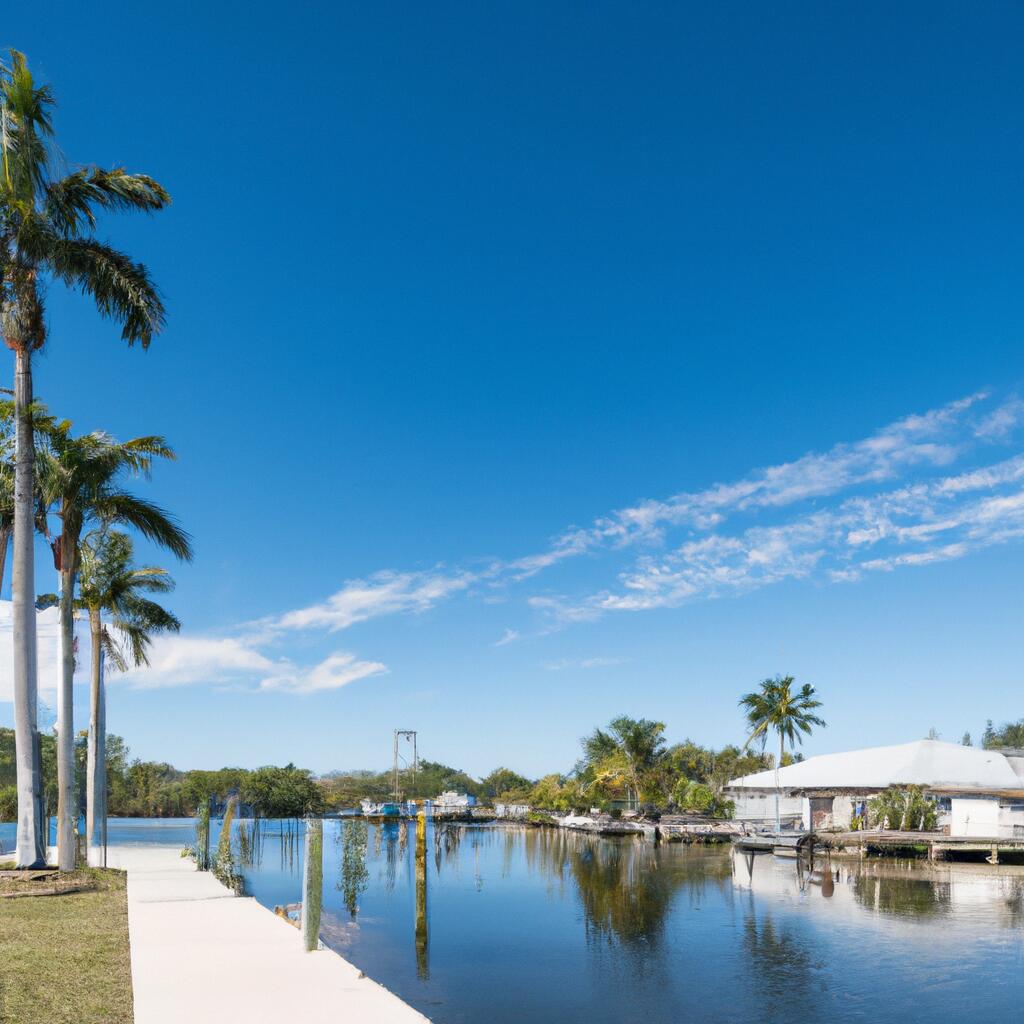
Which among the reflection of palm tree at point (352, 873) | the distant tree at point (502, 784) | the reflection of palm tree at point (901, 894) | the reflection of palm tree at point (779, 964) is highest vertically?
the reflection of palm tree at point (779, 964)

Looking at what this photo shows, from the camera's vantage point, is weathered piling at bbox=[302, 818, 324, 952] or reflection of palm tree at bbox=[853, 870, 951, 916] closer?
weathered piling at bbox=[302, 818, 324, 952]

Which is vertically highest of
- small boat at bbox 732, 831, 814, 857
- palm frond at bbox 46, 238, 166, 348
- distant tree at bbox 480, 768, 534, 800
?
palm frond at bbox 46, 238, 166, 348

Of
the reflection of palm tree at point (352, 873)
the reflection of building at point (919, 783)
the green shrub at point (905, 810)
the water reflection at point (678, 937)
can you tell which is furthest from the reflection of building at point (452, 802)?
the reflection of palm tree at point (352, 873)

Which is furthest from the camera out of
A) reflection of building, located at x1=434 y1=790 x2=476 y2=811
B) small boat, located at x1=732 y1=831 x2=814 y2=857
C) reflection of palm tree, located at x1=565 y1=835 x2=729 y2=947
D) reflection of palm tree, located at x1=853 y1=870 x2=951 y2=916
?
reflection of building, located at x1=434 y1=790 x2=476 y2=811

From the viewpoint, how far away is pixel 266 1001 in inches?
419

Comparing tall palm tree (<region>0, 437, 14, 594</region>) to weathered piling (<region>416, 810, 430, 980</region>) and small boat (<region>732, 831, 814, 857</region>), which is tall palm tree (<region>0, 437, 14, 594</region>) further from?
small boat (<region>732, 831, 814, 857</region>)

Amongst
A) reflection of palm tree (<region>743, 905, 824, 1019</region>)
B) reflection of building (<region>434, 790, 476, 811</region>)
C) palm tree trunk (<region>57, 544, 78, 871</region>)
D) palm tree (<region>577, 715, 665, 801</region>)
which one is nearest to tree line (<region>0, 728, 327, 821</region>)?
reflection of building (<region>434, 790, 476, 811</region>)

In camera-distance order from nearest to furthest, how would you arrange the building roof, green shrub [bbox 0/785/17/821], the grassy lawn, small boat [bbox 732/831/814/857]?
the grassy lawn
small boat [bbox 732/831/814/857]
the building roof
green shrub [bbox 0/785/17/821]

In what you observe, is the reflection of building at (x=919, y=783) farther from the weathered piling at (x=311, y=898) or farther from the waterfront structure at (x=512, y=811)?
the weathered piling at (x=311, y=898)

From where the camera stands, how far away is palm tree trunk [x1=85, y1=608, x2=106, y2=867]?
87.0 feet

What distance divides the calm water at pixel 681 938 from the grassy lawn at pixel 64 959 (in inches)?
198

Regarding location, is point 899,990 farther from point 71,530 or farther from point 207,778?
point 207,778

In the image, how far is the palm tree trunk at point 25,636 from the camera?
19.7 m

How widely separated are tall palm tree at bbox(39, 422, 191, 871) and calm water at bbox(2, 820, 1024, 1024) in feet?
23.3
